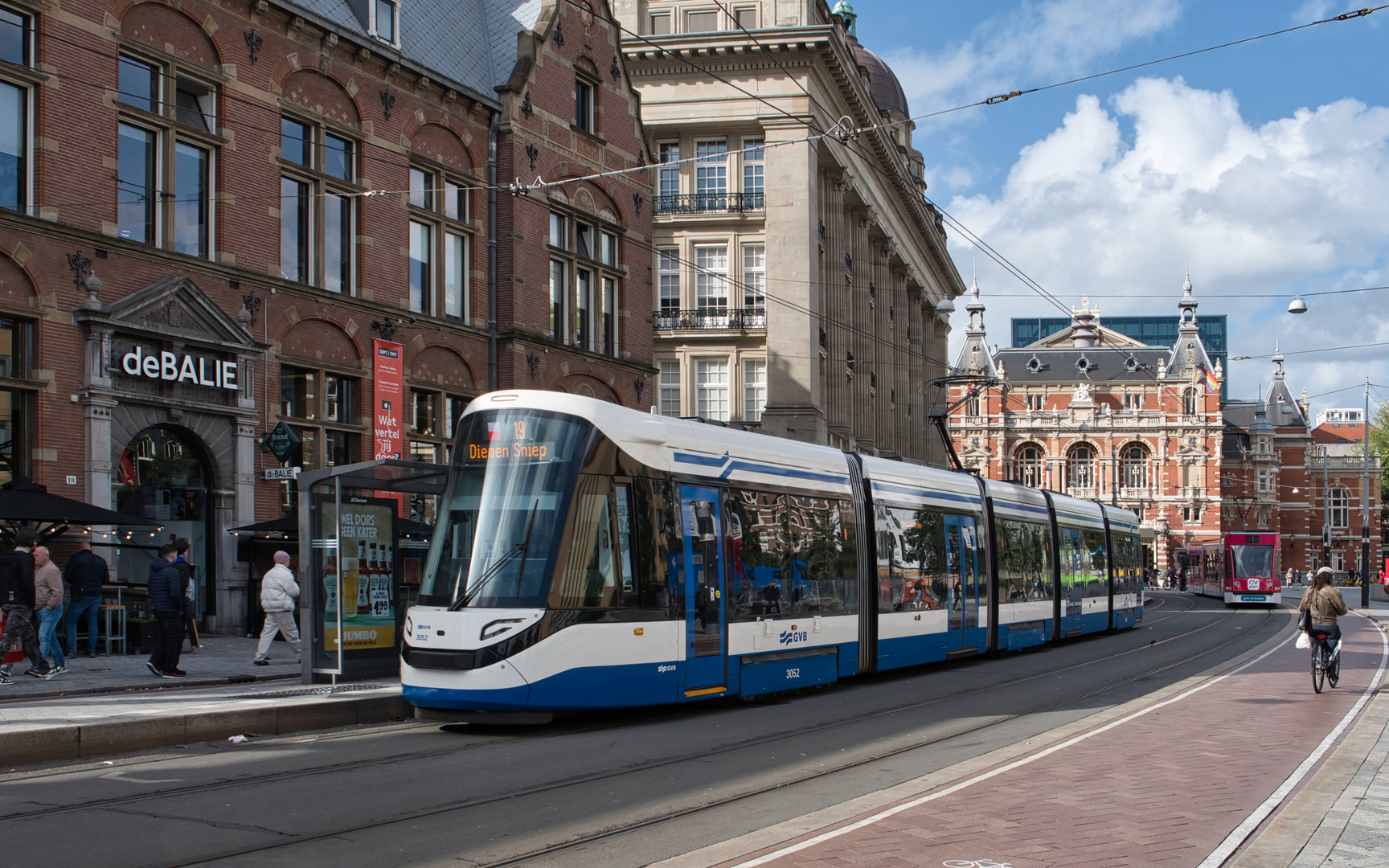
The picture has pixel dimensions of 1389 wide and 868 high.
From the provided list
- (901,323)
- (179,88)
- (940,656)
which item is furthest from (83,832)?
(901,323)

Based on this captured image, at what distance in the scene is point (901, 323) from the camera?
65.2 m

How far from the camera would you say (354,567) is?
50.7 ft

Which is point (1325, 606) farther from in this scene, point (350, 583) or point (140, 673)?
point (140, 673)

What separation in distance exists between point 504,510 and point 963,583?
10.6 metres

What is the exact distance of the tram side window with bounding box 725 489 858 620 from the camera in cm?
1474

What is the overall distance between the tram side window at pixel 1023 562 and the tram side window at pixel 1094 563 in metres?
3.19

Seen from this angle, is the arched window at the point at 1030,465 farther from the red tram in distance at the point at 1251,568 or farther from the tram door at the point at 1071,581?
the tram door at the point at 1071,581

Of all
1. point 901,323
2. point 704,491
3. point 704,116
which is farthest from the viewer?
point 901,323

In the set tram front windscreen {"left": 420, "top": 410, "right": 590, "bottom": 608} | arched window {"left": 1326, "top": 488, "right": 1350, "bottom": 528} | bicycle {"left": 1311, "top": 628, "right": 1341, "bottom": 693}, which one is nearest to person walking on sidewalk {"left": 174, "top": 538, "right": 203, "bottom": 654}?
tram front windscreen {"left": 420, "top": 410, "right": 590, "bottom": 608}

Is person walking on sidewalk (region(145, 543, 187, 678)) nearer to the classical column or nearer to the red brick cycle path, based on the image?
the red brick cycle path

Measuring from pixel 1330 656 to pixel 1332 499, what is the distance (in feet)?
406

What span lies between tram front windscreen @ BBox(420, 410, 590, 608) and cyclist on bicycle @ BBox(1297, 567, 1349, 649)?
9858mm

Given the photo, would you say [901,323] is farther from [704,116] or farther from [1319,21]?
[1319,21]

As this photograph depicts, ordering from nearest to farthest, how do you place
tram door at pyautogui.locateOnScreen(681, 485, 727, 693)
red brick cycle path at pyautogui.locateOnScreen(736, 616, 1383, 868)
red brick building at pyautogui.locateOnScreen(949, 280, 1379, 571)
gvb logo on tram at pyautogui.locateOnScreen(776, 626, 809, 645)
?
red brick cycle path at pyautogui.locateOnScreen(736, 616, 1383, 868), tram door at pyautogui.locateOnScreen(681, 485, 727, 693), gvb logo on tram at pyautogui.locateOnScreen(776, 626, 809, 645), red brick building at pyautogui.locateOnScreen(949, 280, 1379, 571)
